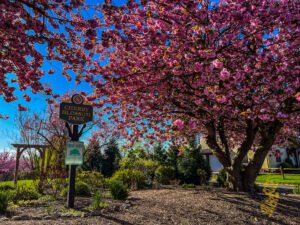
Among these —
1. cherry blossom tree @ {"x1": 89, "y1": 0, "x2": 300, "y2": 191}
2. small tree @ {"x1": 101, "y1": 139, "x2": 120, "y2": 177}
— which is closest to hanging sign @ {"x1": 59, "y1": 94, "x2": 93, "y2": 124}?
cherry blossom tree @ {"x1": 89, "y1": 0, "x2": 300, "y2": 191}

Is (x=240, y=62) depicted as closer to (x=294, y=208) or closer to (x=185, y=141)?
(x=294, y=208)

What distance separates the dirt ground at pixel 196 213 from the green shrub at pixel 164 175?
6.81m

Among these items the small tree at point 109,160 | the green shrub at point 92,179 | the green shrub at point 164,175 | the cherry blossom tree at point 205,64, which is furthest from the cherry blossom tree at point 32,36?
the small tree at point 109,160

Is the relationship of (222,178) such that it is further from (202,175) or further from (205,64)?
(205,64)

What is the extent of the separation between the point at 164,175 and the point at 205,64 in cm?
990

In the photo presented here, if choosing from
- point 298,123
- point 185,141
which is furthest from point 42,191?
point 298,123

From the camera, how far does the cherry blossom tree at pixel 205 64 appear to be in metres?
4.69

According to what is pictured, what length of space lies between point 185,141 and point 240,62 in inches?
242

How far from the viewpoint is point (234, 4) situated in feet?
15.3

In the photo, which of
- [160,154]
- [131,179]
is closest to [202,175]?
[131,179]

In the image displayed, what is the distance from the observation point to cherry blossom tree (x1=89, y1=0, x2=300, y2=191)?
4.69 metres

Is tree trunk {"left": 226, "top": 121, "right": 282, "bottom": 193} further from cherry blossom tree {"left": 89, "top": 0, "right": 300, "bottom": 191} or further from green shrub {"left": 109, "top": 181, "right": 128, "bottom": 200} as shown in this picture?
green shrub {"left": 109, "top": 181, "right": 128, "bottom": 200}

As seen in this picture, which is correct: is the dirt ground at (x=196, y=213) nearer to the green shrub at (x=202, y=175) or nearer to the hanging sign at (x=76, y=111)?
the hanging sign at (x=76, y=111)

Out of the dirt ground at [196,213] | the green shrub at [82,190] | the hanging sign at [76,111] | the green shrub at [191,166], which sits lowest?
the dirt ground at [196,213]
